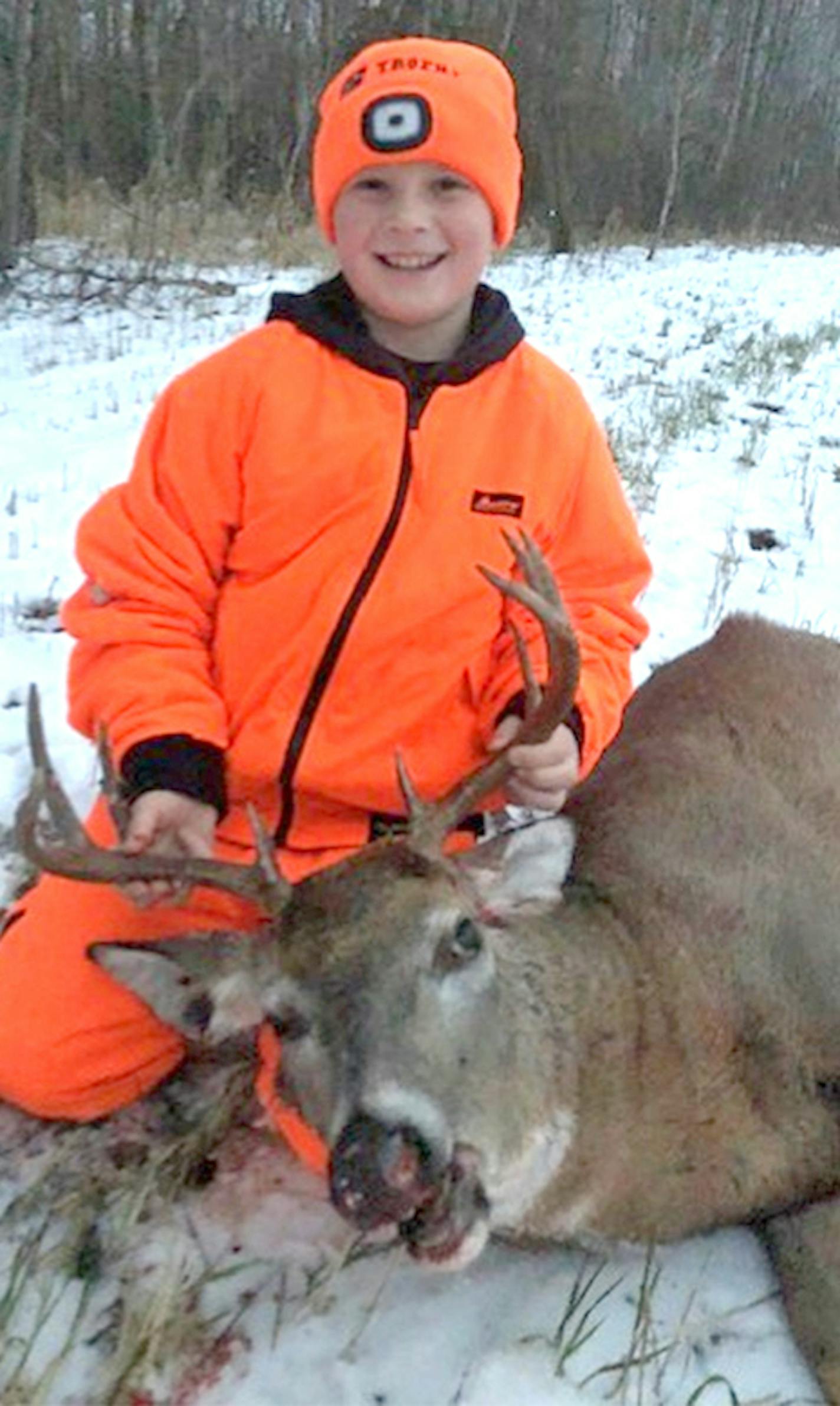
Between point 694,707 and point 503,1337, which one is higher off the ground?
point 694,707

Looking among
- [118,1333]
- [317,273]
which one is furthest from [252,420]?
[317,273]

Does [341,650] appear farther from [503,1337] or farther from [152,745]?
[503,1337]

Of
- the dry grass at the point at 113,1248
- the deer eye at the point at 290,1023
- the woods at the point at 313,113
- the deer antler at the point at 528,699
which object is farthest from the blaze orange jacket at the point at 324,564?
the woods at the point at 313,113

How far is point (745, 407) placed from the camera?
29.9 feet

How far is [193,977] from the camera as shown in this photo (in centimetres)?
283

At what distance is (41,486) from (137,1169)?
379 centimetres

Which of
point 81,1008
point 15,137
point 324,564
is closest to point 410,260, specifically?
point 324,564

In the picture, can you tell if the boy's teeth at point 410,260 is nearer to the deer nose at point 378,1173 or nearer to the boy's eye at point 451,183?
the boy's eye at point 451,183

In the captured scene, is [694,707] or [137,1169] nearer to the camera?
[137,1169]

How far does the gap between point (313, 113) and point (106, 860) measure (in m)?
17.7

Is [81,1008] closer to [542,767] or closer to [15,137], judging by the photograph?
[542,767]

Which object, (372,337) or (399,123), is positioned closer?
(399,123)

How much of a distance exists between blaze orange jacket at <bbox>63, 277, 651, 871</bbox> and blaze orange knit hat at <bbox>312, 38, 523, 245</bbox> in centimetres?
28

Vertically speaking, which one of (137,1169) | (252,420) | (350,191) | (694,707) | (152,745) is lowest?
(137,1169)
